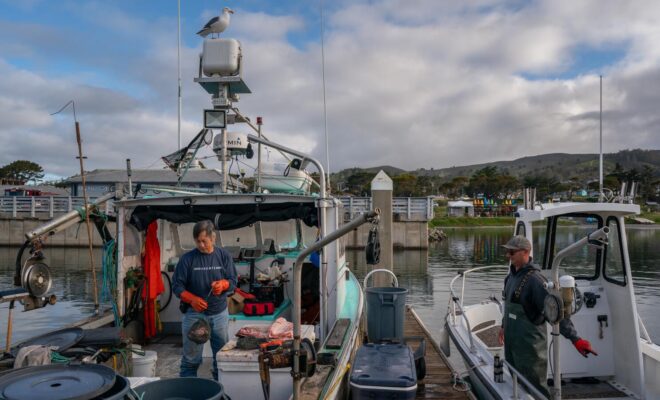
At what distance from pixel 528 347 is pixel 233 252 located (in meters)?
5.11

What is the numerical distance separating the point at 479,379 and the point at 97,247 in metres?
30.0

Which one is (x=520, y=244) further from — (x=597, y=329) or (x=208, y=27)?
(x=208, y=27)

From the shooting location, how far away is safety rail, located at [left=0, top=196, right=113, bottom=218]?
30.7m

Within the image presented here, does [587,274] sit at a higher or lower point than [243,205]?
lower

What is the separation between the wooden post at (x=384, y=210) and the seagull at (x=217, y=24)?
16.0 feet

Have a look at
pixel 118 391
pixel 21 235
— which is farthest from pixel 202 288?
pixel 21 235

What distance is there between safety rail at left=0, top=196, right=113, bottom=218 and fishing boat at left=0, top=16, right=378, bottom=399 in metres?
27.1

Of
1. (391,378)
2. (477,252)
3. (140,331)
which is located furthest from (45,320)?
(477,252)

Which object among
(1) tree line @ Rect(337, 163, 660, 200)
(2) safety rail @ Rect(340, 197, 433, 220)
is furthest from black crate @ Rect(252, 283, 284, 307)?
(1) tree line @ Rect(337, 163, 660, 200)

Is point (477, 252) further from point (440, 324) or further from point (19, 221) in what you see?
point (19, 221)

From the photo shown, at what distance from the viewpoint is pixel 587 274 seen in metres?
5.61

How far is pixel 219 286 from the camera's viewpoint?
4.50 meters

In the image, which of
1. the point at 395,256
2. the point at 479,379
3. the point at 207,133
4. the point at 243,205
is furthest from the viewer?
the point at 395,256

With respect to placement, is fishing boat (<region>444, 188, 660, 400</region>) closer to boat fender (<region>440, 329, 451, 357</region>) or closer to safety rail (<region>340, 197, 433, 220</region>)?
boat fender (<region>440, 329, 451, 357</region>)
